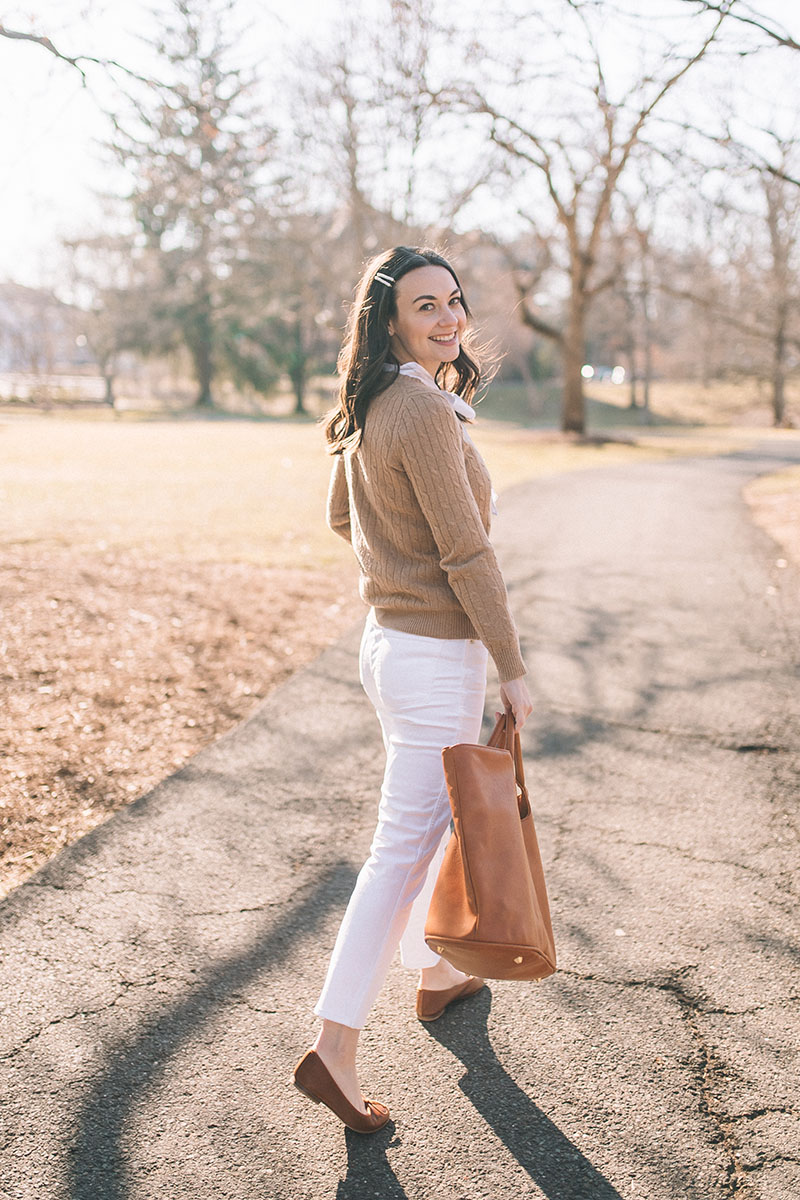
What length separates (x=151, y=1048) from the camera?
2.42 meters

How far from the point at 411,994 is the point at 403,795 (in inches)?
34.4

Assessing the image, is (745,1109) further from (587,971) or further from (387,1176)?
(387,1176)

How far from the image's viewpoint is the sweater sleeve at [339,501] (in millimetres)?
2633

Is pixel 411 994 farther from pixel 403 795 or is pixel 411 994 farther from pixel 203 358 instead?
pixel 203 358

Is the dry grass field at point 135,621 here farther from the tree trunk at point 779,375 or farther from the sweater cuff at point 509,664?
the tree trunk at point 779,375

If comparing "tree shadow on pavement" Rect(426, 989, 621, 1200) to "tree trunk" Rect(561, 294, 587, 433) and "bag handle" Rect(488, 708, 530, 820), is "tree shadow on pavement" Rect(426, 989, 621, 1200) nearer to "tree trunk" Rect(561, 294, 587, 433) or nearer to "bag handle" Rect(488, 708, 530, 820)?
"bag handle" Rect(488, 708, 530, 820)

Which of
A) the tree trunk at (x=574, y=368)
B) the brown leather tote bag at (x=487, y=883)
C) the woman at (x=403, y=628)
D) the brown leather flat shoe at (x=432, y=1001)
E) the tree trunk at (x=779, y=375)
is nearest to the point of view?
the brown leather tote bag at (x=487, y=883)

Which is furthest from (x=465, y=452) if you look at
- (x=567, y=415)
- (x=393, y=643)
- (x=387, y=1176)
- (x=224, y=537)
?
(x=567, y=415)

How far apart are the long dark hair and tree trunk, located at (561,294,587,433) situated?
24589 millimetres

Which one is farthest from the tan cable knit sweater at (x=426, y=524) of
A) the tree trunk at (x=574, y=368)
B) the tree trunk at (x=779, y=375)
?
the tree trunk at (x=779, y=375)

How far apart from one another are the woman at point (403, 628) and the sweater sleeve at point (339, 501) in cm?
34

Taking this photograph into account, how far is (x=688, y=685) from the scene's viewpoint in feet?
17.7

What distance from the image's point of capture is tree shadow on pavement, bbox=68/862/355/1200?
2.04 metres

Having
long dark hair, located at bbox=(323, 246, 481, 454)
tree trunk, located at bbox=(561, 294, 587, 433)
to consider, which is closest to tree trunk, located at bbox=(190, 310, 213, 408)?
tree trunk, located at bbox=(561, 294, 587, 433)
